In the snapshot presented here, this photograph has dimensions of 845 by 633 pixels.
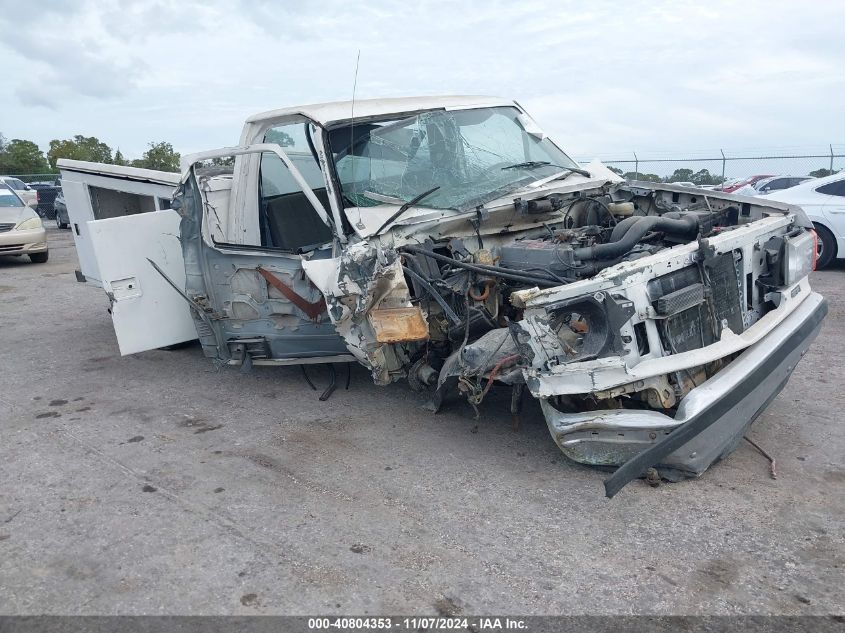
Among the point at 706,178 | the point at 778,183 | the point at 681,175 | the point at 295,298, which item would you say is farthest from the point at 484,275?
the point at 681,175

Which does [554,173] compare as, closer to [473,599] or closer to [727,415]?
[727,415]

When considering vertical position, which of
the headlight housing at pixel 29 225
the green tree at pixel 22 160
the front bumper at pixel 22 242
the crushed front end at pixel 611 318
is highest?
the green tree at pixel 22 160

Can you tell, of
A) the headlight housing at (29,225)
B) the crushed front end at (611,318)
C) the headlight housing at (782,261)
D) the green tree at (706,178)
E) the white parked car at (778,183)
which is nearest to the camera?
the crushed front end at (611,318)

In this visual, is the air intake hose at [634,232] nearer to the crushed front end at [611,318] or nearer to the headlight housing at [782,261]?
the crushed front end at [611,318]

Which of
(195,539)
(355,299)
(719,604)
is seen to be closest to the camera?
(719,604)

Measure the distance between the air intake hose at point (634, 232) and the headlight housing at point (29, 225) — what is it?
40.4 ft

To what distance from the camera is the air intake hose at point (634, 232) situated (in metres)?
3.94

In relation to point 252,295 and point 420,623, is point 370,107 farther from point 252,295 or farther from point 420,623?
point 420,623

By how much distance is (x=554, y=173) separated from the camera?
205 inches

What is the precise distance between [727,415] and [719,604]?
97cm

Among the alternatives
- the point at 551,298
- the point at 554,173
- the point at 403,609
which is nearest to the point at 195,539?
the point at 403,609

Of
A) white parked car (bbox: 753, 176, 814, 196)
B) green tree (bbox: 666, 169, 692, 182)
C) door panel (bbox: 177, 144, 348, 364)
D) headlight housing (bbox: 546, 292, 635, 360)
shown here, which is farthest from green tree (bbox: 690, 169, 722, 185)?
headlight housing (bbox: 546, 292, 635, 360)

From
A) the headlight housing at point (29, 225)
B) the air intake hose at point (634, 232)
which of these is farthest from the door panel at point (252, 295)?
the headlight housing at point (29, 225)

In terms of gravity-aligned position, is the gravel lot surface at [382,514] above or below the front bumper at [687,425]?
below
